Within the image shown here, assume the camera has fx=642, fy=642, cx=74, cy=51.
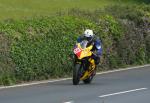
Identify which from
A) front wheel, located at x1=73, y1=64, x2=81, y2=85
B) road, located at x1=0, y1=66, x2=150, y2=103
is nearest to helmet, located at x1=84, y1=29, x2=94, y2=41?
front wheel, located at x1=73, y1=64, x2=81, y2=85

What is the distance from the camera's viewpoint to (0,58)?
2005 centimetres

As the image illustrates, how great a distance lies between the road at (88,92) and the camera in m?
15.7

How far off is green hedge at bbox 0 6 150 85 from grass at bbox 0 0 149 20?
7.29 m

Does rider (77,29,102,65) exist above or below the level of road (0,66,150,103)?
above

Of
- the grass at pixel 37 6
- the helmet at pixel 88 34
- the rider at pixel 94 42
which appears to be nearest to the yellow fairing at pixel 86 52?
the rider at pixel 94 42

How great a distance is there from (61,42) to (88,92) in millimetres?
5495

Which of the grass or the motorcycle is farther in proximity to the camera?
the grass

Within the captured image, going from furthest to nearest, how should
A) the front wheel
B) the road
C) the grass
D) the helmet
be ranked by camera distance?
the grass → the helmet → the front wheel → the road

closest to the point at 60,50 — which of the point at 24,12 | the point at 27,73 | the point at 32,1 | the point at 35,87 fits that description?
the point at 27,73

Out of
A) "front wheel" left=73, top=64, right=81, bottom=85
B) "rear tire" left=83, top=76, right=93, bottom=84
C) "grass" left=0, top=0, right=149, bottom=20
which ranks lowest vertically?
"rear tire" left=83, top=76, right=93, bottom=84

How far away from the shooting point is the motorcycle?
19.5m

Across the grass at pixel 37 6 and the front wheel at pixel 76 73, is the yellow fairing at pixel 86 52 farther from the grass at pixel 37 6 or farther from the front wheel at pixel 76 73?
the grass at pixel 37 6

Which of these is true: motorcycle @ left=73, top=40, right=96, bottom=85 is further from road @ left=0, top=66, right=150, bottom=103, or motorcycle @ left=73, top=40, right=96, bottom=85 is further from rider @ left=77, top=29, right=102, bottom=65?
road @ left=0, top=66, right=150, bottom=103

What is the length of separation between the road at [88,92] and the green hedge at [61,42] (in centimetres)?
119
